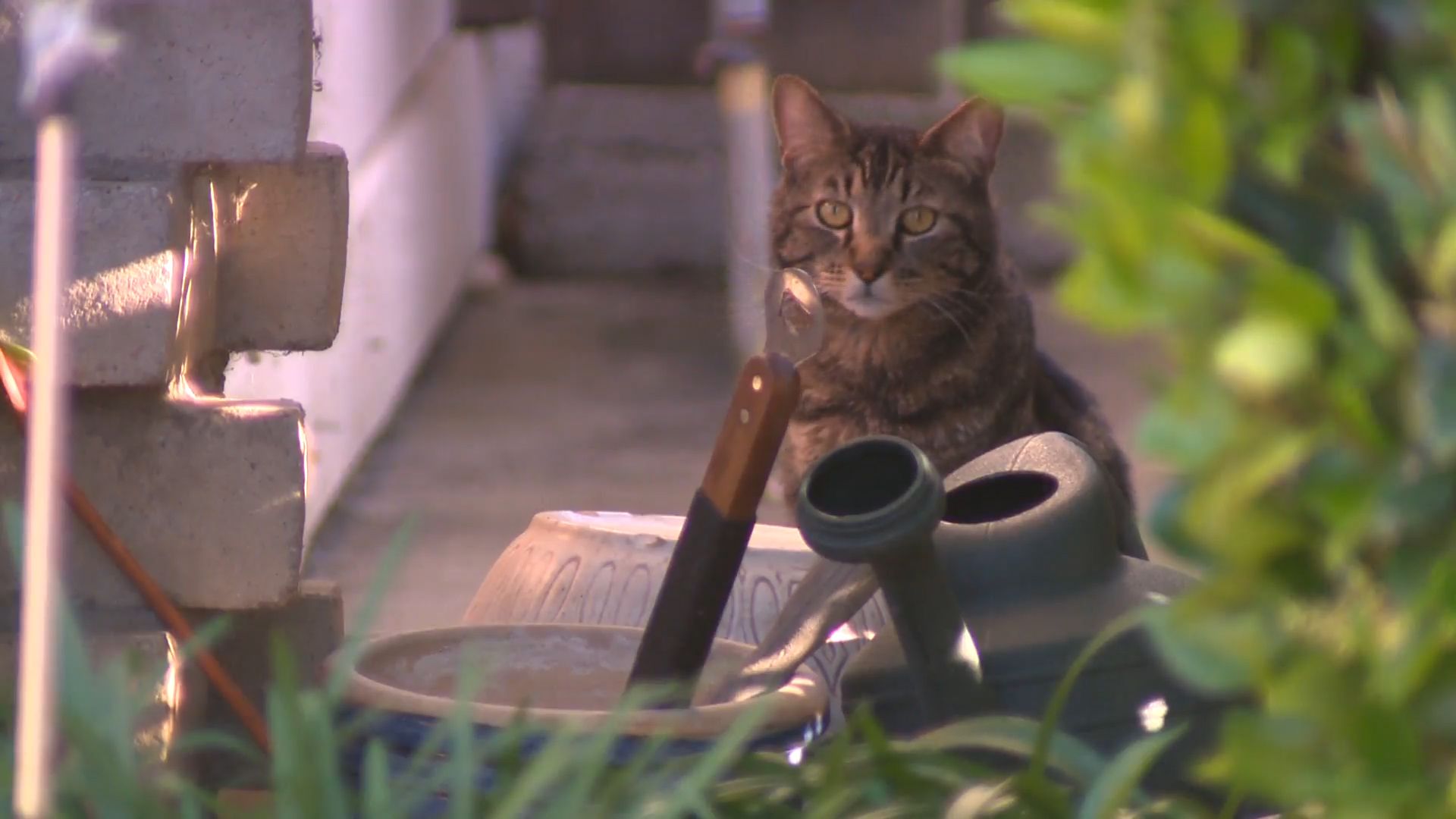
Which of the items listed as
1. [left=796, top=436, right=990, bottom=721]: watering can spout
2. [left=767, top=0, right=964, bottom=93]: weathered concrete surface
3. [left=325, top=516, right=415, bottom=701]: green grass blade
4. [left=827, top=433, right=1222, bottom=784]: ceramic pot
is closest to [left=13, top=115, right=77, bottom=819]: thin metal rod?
[left=325, top=516, right=415, bottom=701]: green grass blade

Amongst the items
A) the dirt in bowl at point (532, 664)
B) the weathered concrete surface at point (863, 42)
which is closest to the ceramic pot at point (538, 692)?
the dirt in bowl at point (532, 664)

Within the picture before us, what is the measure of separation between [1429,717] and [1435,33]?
27cm

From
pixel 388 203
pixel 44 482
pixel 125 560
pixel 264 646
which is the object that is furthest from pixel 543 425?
pixel 44 482

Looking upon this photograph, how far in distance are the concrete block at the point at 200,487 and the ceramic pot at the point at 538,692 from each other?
→ 0.20 m

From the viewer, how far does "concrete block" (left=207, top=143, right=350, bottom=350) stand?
4.93 ft

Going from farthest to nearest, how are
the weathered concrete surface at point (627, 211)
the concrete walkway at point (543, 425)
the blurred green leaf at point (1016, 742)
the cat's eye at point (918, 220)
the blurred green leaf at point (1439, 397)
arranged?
the weathered concrete surface at point (627, 211)
the concrete walkway at point (543, 425)
the cat's eye at point (918, 220)
the blurred green leaf at point (1016, 742)
the blurred green leaf at point (1439, 397)

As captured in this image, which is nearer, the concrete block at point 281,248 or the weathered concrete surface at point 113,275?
the weathered concrete surface at point 113,275

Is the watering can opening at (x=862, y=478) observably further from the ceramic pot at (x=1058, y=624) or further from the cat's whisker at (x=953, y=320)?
the cat's whisker at (x=953, y=320)

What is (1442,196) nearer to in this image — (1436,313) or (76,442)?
(1436,313)

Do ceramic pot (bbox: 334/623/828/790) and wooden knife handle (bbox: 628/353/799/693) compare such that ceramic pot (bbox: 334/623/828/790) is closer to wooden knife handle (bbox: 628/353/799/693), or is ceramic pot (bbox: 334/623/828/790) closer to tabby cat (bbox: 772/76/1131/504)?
wooden knife handle (bbox: 628/353/799/693)

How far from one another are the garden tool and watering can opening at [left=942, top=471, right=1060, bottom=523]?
30 centimetres

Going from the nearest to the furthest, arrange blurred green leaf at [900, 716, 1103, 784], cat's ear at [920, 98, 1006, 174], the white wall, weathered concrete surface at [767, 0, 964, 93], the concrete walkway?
blurred green leaf at [900, 716, 1103, 784] → cat's ear at [920, 98, 1006, 174] → the white wall → the concrete walkway → weathered concrete surface at [767, 0, 964, 93]

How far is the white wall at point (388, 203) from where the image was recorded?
308 centimetres

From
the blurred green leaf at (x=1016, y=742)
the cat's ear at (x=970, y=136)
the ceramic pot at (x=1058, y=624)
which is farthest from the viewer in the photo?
the cat's ear at (x=970, y=136)
